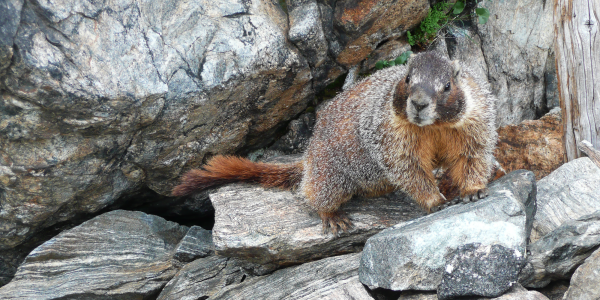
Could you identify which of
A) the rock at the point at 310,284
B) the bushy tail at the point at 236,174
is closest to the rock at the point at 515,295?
the rock at the point at 310,284

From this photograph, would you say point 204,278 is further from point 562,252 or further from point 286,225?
point 562,252

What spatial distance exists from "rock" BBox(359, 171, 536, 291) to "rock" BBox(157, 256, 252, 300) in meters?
1.63

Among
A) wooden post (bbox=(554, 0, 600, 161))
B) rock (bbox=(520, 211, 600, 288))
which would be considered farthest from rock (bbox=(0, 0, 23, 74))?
wooden post (bbox=(554, 0, 600, 161))

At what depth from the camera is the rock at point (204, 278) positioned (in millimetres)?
4988

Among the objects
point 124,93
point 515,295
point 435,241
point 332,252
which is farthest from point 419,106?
point 124,93

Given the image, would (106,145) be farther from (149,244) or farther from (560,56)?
(560,56)

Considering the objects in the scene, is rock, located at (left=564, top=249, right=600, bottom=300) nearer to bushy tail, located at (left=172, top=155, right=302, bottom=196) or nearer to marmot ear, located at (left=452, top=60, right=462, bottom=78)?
marmot ear, located at (left=452, top=60, right=462, bottom=78)

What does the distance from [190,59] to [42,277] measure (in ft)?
9.36

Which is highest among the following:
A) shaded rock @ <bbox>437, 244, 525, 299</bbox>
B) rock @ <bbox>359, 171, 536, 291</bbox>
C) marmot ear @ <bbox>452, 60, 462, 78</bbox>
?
marmot ear @ <bbox>452, 60, 462, 78</bbox>

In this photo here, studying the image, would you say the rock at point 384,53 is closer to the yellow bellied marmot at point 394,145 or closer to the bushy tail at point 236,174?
the yellow bellied marmot at point 394,145

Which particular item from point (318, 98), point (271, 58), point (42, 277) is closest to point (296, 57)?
point (271, 58)

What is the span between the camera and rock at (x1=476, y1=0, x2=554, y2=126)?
22.6 feet

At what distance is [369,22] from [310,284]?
323 centimetres

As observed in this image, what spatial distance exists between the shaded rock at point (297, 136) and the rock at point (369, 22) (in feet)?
3.11
